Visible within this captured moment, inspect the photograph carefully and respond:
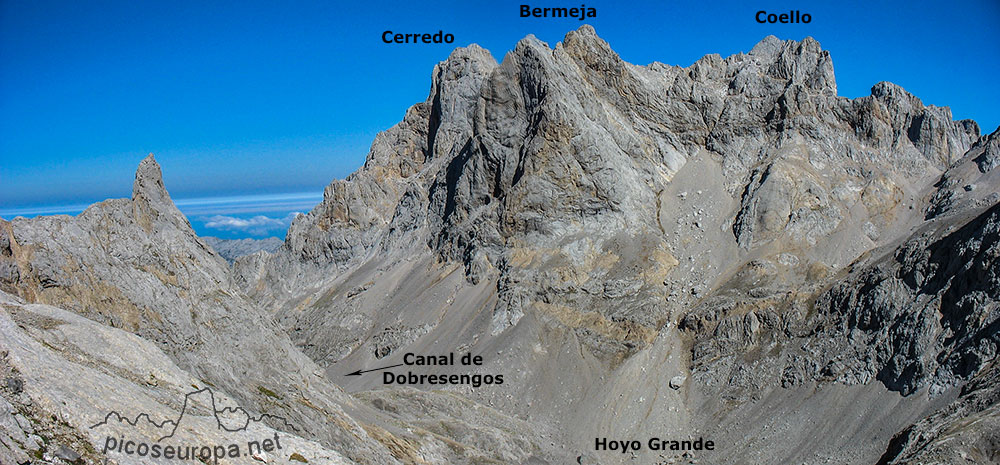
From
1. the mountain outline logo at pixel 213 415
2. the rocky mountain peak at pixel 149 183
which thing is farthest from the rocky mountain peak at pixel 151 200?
the mountain outline logo at pixel 213 415

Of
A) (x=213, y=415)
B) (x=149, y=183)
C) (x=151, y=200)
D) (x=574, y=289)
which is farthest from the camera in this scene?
(x=574, y=289)

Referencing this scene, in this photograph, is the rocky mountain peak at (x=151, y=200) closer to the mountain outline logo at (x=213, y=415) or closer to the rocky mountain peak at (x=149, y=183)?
the rocky mountain peak at (x=149, y=183)

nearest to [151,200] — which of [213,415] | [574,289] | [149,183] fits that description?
[149,183]

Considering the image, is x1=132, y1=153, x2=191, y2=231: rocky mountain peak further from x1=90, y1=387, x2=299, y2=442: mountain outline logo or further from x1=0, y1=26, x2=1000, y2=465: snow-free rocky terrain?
x1=90, y1=387, x2=299, y2=442: mountain outline logo

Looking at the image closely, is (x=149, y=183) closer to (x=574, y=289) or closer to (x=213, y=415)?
(x=213, y=415)

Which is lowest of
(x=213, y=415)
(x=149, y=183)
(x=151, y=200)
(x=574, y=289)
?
(x=213, y=415)

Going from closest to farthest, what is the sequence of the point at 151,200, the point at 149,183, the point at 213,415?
the point at 213,415 → the point at 151,200 → the point at 149,183

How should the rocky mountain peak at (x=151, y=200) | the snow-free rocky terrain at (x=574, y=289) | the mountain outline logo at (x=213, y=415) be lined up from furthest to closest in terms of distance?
the rocky mountain peak at (x=151, y=200) → the snow-free rocky terrain at (x=574, y=289) → the mountain outline logo at (x=213, y=415)

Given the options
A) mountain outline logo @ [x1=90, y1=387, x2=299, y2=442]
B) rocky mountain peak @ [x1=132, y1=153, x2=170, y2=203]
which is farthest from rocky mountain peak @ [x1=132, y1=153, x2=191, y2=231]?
mountain outline logo @ [x1=90, y1=387, x2=299, y2=442]
